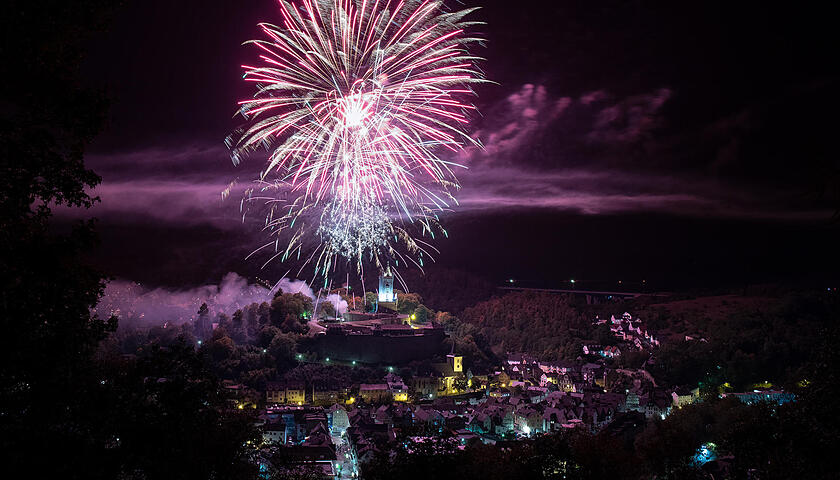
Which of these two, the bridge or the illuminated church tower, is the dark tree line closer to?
the illuminated church tower

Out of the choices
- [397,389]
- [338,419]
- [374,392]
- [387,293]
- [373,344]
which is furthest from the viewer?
[387,293]

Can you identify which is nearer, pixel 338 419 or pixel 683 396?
pixel 338 419

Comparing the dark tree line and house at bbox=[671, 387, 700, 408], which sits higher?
the dark tree line

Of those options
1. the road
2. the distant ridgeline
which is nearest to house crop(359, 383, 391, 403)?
the distant ridgeline

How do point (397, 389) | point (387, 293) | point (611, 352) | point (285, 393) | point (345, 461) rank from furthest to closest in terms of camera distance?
point (387, 293) → point (611, 352) → point (397, 389) → point (285, 393) → point (345, 461)

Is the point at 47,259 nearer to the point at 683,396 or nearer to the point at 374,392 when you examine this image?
the point at 374,392

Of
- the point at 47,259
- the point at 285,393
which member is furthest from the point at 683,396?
the point at 47,259
